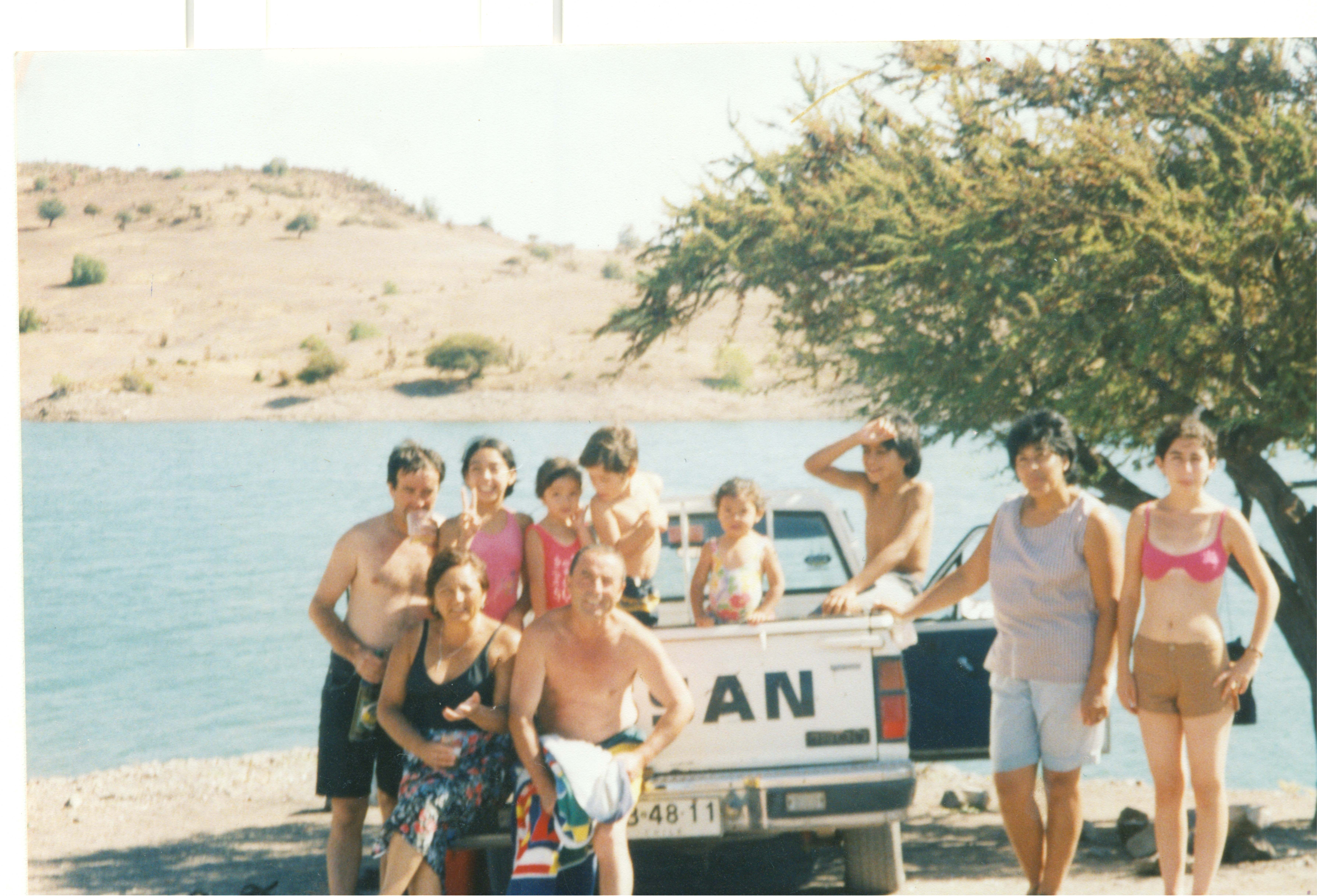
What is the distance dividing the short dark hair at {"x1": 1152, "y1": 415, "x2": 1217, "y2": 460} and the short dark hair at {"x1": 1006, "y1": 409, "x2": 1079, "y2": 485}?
314 millimetres

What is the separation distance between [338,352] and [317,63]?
25.8 feet

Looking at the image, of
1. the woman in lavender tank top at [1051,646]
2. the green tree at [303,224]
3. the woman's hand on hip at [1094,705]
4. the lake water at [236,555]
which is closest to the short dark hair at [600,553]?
the woman in lavender tank top at [1051,646]

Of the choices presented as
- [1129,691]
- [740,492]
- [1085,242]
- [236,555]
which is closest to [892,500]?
[740,492]

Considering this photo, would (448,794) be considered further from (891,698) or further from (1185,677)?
(1185,677)

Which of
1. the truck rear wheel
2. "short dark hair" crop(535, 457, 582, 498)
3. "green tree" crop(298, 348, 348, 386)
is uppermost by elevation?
"green tree" crop(298, 348, 348, 386)

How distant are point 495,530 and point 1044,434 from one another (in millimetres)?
2053

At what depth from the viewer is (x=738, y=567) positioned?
15.1ft

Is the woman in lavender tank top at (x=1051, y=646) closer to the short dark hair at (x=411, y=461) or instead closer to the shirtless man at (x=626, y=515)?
the shirtless man at (x=626, y=515)

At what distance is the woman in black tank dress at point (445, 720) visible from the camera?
405cm

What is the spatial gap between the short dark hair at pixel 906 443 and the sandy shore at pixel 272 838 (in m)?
1.92

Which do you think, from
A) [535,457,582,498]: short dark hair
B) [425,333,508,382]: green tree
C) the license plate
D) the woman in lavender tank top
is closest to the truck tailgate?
the license plate

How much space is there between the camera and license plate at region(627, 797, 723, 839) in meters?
4.12

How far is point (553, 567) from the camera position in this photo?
14.6ft

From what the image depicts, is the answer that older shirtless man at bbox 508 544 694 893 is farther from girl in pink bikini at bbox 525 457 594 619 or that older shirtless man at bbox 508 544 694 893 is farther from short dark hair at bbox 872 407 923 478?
short dark hair at bbox 872 407 923 478
